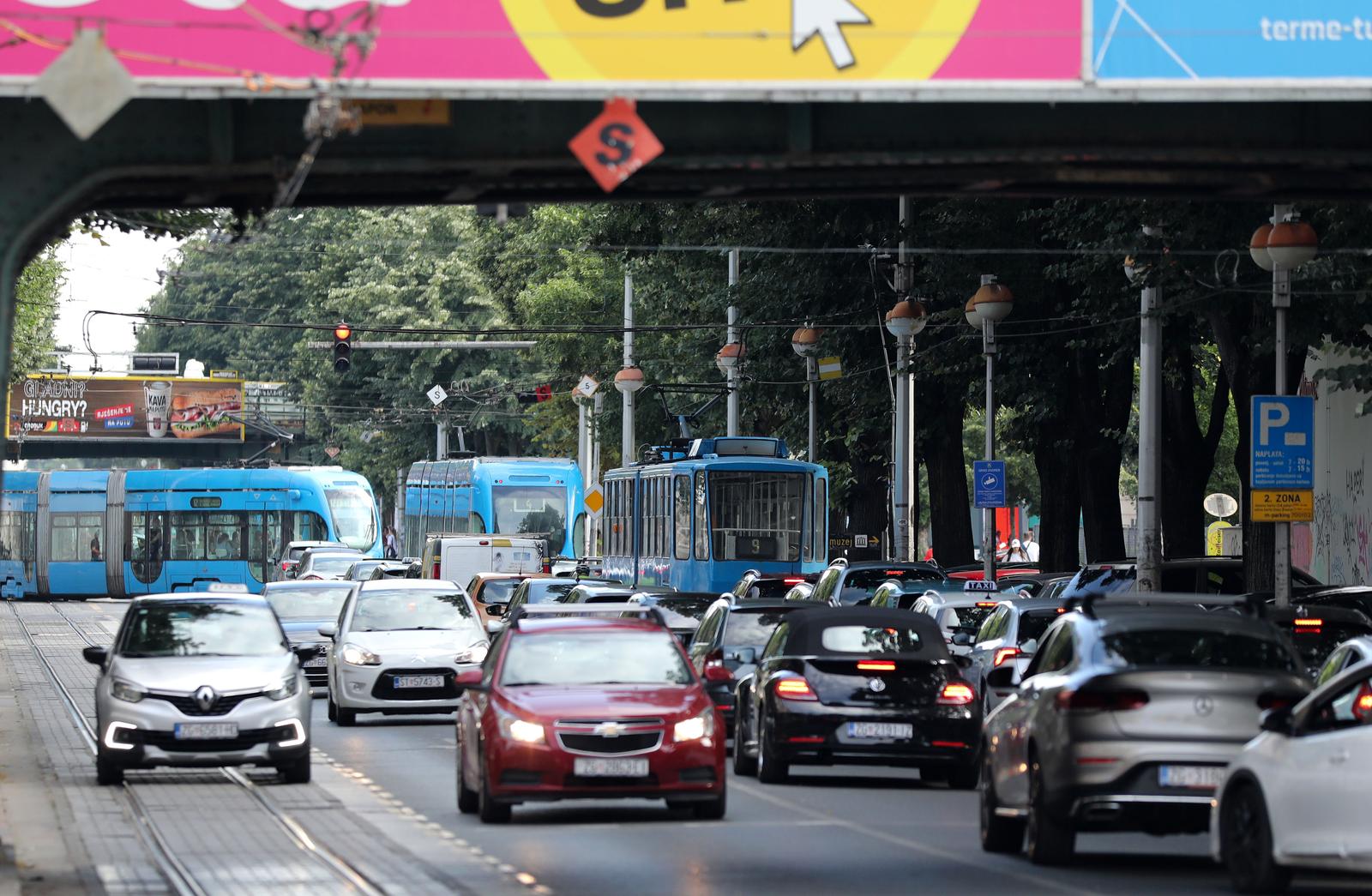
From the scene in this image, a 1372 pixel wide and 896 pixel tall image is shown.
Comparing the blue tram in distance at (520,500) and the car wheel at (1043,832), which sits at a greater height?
the blue tram in distance at (520,500)

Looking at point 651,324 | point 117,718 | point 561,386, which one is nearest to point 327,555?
point 651,324

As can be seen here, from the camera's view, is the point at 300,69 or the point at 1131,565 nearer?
the point at 300,69

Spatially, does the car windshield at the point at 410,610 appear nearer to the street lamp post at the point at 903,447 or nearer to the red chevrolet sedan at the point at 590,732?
the red chevrolet sedan at the point at 590,732

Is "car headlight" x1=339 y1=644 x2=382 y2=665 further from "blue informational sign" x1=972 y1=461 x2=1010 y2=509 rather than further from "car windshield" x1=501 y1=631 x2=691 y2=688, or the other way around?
"blue informational sign" x1=972 y1=461 x2=1010 y2=509

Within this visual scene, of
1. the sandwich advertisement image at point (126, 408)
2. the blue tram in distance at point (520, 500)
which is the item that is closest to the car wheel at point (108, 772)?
the blue tram in distance at point (520, 500)

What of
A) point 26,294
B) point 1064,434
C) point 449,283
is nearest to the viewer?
point 1064,434

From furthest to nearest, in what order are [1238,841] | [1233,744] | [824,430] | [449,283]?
[449,283] < [824,430] < [1233,744] < [1238,841]

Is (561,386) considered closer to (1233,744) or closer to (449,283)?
(449,283)

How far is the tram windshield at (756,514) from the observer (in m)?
43.9

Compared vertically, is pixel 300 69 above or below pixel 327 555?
above

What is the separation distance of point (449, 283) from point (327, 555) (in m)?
40.3

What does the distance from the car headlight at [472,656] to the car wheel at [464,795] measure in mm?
9053

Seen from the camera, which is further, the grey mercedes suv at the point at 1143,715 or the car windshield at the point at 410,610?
the car windshield at the point at 410,610

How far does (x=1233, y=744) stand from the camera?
1385cm
